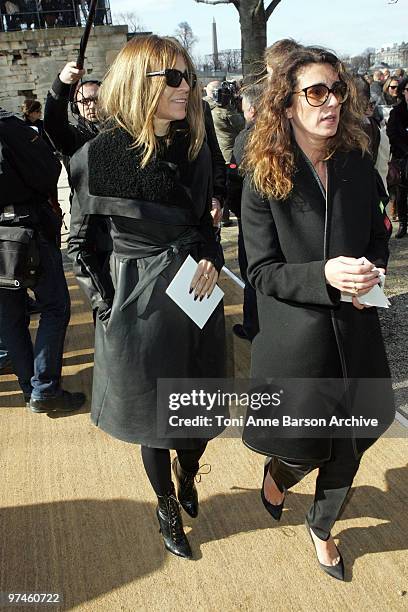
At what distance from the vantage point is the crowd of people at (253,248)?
1938 mm

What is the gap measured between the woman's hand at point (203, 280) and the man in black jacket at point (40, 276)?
58.8 inches

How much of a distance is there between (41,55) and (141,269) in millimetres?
21165

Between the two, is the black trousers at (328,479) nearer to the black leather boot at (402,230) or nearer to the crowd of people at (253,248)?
the crowd of people at (253,248)

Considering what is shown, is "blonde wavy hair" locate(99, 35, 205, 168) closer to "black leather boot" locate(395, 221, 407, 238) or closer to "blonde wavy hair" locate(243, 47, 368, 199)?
"blonde wavy hair" locate(243, 47, 368, 199)

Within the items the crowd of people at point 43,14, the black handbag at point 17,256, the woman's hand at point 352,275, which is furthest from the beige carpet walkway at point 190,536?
the crowd of people at point 43,14

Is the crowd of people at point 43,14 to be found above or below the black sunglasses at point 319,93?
above

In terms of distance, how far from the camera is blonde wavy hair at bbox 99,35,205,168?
6.47 feet

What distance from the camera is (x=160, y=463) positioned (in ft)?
7.55

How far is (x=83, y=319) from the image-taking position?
5184mm

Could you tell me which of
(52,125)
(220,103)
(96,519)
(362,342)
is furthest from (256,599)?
(220,103)

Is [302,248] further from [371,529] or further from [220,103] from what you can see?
[220,103]

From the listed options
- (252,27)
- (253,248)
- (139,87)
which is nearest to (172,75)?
(139,87)

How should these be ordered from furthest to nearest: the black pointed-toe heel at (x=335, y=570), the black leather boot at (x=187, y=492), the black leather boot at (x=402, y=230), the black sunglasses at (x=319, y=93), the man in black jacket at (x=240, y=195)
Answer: the black leather boot at (x=402, y=230) < the man in black jacket at (x=240, y=195) < the black leather boot at (x=187, y=492) < the black pointed-toe heel at (x=335, y=570) < the black sunglasses at (x=319, y=93)

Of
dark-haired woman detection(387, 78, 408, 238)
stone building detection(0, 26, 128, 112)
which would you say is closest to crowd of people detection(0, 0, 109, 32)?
stone building detection(0, 26, 128, 112)
